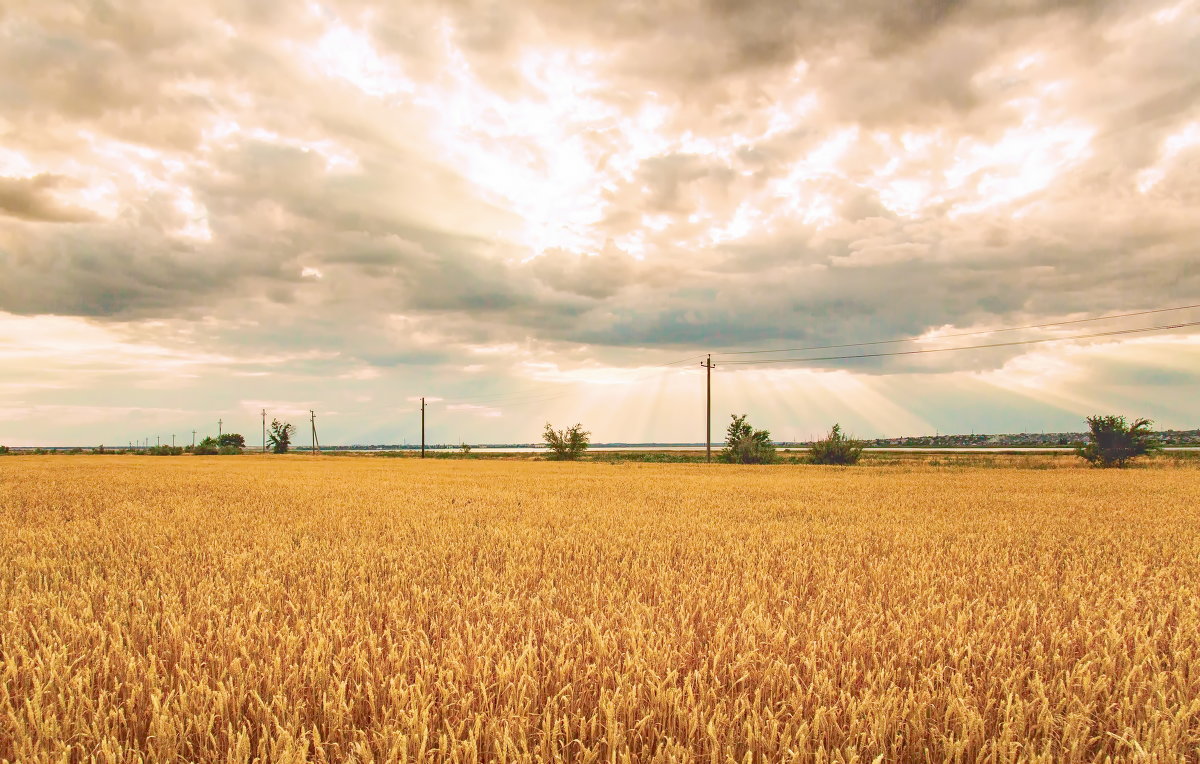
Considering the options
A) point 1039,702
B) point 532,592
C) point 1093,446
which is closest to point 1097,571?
point 1039,702

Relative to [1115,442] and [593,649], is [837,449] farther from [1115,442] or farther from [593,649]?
[593,649]

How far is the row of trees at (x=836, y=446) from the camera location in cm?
4150

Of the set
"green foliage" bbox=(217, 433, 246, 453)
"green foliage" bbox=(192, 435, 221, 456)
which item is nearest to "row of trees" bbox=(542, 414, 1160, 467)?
"green foliage" bbox=(192, 435, 221, 456)

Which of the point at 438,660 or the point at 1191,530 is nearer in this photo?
the point at 438,660

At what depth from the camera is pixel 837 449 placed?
170 feet

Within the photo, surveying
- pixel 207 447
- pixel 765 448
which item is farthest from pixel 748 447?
pixel 207 447

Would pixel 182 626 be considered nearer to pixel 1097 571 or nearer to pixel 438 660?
pixel 438 660

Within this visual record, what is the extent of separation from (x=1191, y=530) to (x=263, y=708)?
46.0 ft

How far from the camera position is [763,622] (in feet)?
12.1

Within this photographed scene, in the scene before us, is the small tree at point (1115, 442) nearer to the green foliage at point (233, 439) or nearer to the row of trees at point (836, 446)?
the row of trees at point (836, 446)

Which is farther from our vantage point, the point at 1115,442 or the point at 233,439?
the point at 233,439

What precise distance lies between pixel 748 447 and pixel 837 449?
765cm

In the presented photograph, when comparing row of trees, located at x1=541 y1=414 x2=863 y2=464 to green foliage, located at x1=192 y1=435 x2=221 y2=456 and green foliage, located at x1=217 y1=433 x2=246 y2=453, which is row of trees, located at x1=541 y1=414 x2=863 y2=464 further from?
green foliage, located at x1=217 y1=433 x2=246 y2=453

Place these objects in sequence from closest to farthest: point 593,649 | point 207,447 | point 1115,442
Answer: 1. point 593,649
2. point 1115,442
3. point 207,447
